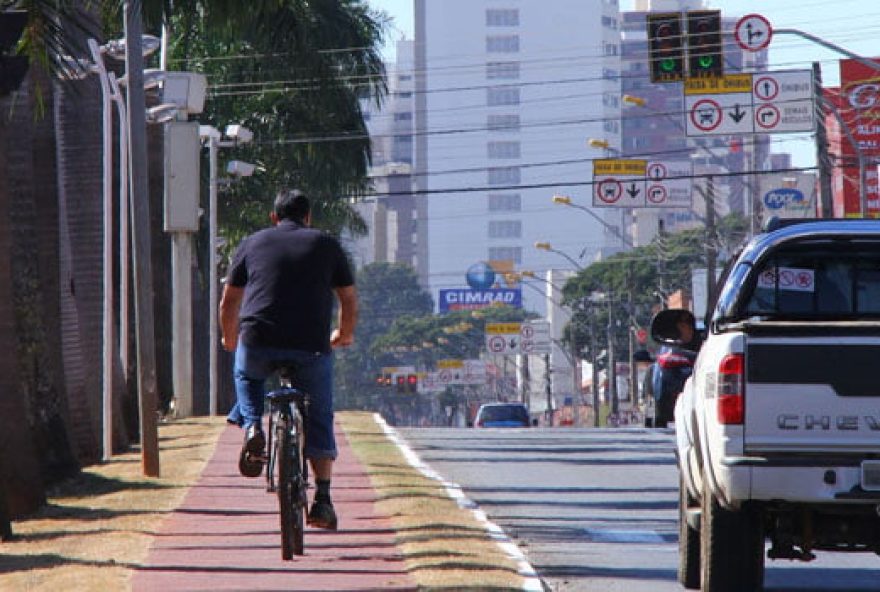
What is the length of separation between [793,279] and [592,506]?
7710 millimetres

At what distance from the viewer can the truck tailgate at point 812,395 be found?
32.6 ft

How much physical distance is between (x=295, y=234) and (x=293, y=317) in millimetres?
518

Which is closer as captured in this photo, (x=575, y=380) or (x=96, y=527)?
(x=96, y=527)

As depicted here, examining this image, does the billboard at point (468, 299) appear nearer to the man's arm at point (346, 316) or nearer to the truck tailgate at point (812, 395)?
the man's arm at point (346, 316)

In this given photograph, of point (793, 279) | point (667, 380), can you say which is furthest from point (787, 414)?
point (667, 380)

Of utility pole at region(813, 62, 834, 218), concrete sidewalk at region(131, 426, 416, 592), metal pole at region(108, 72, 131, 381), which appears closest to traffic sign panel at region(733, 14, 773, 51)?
utility pole at region(813, 62, 834, 218)

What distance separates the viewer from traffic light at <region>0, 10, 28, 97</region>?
14766 mm

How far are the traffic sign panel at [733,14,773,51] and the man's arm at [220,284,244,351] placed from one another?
38432mm

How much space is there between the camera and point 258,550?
13.6 meters

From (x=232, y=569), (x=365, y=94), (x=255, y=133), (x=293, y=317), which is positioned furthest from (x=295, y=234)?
(x=255, y=133)

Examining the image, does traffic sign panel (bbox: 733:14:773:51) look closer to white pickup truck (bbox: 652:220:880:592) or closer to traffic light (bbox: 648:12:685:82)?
traffic light (bbox: 648:12:685:82)

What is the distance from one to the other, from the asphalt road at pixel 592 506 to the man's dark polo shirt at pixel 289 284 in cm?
199

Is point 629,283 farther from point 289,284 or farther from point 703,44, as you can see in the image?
point 289,284

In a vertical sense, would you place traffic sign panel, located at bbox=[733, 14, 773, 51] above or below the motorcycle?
above
